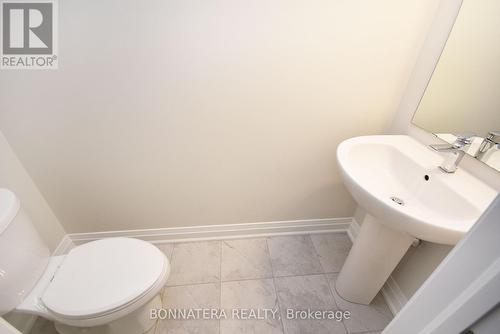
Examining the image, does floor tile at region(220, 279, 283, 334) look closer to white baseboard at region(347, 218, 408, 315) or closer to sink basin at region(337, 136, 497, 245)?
white baseboard at region(347, 218, 408, 315)

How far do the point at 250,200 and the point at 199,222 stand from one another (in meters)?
0.39

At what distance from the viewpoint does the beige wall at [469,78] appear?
2.53ft

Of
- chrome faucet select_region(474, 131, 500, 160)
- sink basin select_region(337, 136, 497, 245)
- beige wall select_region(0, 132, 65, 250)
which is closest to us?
sink basin select_region(337, 136, 497, 245)

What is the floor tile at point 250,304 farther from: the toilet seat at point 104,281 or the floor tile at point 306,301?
the toilet seat at point 104,281

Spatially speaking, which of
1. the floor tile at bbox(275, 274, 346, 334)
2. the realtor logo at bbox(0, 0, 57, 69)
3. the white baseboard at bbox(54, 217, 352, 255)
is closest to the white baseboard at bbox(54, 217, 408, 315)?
the white baseboard at bbox(54, 217, 352, 255)

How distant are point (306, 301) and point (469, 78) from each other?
128 cm

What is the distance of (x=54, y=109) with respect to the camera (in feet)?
3.39

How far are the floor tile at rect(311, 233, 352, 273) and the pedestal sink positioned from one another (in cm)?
18

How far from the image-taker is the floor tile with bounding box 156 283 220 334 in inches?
44.3

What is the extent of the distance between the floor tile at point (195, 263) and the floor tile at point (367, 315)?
29.2 inches

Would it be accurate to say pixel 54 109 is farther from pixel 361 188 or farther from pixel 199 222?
pixel 361 188

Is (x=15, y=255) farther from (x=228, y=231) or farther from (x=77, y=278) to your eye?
(x=228, y=231)

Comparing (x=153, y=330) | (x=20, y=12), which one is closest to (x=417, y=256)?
(x=153, y=330)

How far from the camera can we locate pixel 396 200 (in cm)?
94
